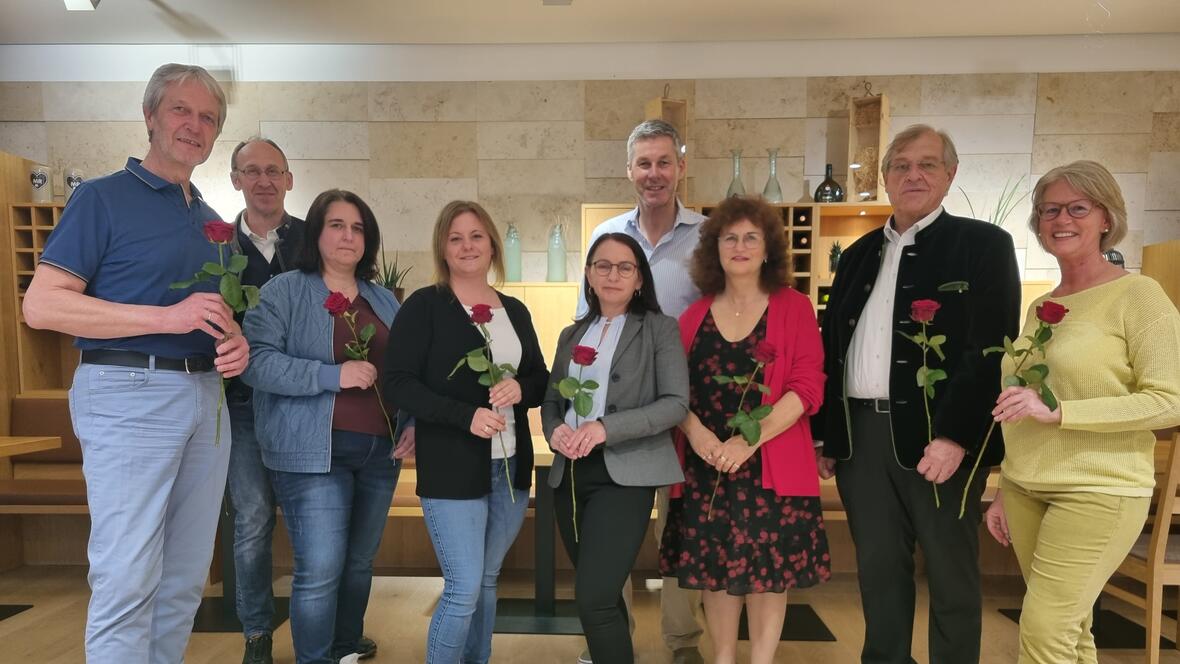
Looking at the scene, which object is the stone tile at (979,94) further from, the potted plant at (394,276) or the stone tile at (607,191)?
the potted plant at (394,276)

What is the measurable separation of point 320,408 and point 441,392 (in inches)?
Result: 17.2

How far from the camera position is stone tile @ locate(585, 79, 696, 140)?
4.84m

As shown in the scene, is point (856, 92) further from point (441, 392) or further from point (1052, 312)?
point (441, 392)

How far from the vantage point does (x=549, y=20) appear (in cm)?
442

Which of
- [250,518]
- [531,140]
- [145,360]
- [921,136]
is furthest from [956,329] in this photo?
[531,140]

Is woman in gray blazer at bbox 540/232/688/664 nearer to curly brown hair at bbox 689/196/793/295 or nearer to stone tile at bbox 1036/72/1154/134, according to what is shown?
curly brown hair at bbox 689/196/793/295

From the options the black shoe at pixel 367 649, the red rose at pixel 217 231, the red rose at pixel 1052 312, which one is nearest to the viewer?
the red rose at pixel 1052 312

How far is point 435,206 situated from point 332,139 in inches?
35.6

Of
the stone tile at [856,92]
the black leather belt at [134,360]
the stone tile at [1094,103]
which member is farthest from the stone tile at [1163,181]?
the black leather belt at [134,360]

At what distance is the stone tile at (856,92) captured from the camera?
477cm

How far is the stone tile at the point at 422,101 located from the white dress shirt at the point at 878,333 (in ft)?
11.9

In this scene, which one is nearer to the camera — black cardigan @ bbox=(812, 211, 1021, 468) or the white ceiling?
black cardigan @ bbox=(812, 211, 1021, 468)

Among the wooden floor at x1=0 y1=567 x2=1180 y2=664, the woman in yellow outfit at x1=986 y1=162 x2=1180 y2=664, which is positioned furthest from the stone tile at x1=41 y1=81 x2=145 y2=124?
the woman in yellow outfit at x1=986 y1=162 x2=1180 y2=664

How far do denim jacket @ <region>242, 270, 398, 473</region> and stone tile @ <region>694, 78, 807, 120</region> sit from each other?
3568mm
